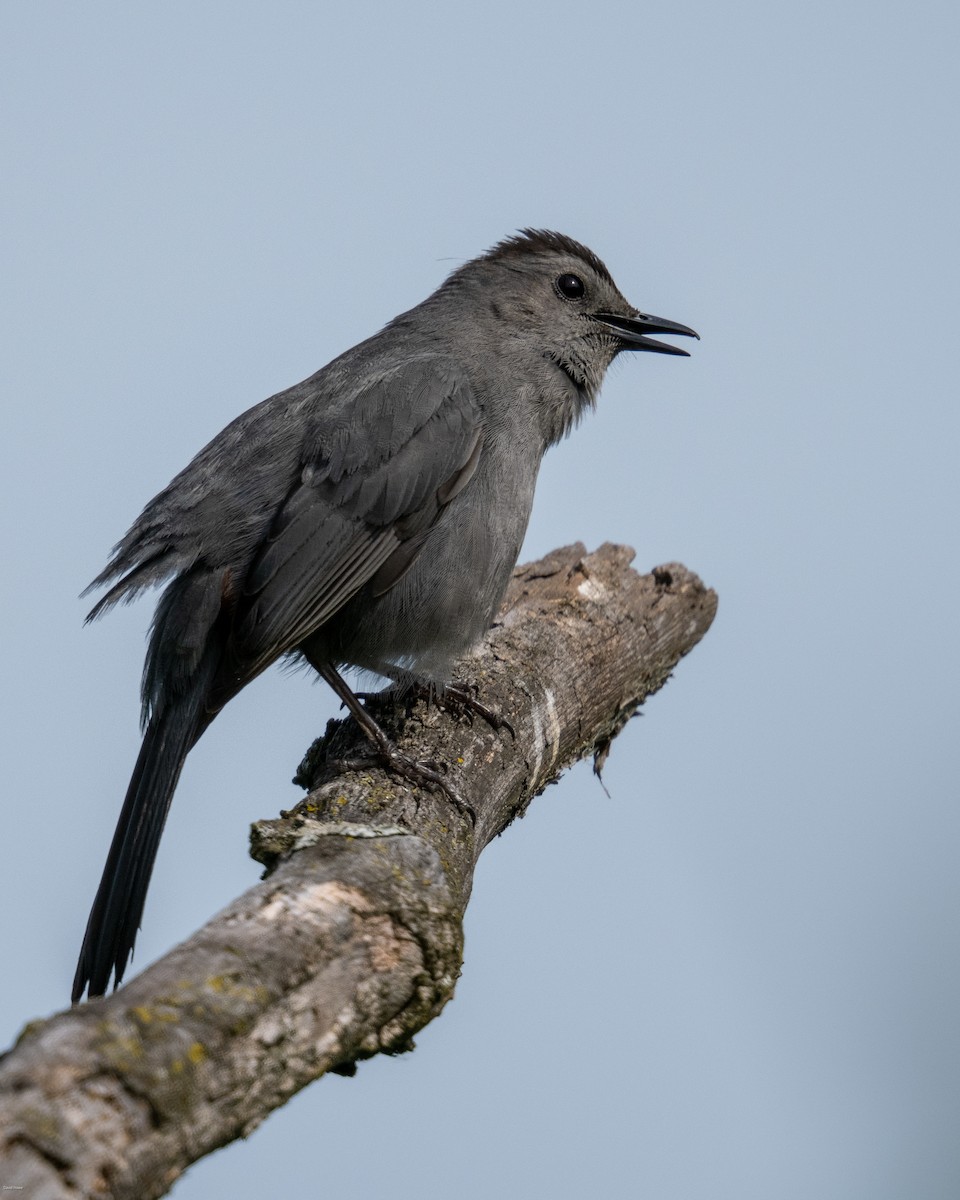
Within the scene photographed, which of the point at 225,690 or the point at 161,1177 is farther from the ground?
the point at 225,690

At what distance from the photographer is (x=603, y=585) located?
5.97 m

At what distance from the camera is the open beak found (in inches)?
238

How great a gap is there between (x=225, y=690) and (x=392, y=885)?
1.69 metres

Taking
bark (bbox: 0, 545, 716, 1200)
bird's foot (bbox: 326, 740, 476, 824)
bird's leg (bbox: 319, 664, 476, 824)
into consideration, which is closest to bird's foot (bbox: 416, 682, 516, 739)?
bark (bbox: 0, 545, 716, 1200)

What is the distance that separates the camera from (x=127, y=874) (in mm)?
4125

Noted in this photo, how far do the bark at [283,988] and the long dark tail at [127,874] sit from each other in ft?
1.94

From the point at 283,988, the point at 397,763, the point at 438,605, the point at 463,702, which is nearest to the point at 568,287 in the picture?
the point at 438,605

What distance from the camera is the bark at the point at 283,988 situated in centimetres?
211

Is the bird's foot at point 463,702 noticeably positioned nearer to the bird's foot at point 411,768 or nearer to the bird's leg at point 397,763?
the bird's leg at point 397,763

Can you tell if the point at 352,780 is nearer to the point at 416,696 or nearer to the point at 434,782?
the point at 434,782

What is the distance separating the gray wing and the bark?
569 mm

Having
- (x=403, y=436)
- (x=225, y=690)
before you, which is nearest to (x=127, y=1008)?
(x=225, y=690)

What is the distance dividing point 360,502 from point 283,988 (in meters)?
2.55

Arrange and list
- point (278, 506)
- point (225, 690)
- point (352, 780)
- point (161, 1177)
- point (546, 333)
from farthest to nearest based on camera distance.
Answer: point (546, 333) → point (278, 506) → point (225, 690) → point (352, 780) → point (161, 1177)
